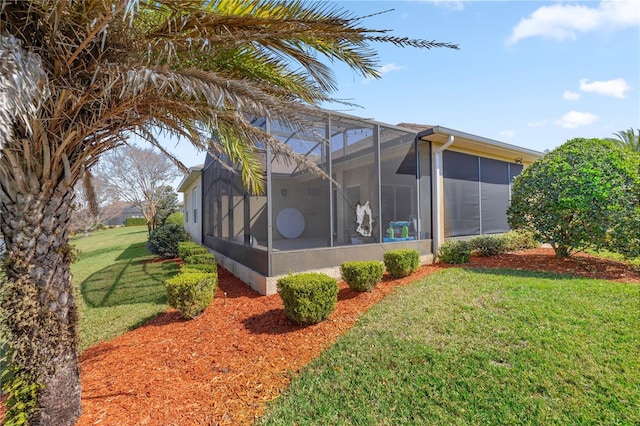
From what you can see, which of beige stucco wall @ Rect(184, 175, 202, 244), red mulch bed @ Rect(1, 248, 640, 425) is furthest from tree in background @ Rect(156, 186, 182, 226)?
red mulch bed @ Rect(1, 248, 640, 425)

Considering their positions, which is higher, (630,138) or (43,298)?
(630,138)

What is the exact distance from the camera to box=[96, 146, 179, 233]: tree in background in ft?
60.6

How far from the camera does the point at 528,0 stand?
17.7ft

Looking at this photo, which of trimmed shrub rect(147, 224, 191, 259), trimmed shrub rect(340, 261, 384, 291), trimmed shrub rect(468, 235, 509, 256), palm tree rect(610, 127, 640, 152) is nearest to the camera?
trimmed shrub rect(340, 261, 384, 291)

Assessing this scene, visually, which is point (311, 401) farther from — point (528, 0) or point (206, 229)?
point (206, 229)

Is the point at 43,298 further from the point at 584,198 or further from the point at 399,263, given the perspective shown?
the point at 584,198

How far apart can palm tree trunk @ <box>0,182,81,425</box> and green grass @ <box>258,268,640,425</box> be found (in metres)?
1.78

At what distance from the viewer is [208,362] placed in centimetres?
343

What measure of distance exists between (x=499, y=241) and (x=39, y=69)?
32.2ft

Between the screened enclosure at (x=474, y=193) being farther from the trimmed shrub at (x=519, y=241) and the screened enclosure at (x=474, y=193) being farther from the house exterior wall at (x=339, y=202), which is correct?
the trimmed shrub at (x=519, y=241)

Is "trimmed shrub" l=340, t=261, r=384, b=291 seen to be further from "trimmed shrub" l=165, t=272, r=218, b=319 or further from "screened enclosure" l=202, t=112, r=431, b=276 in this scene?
"trimmed shrub" l=165, t=272, r=218, b=319

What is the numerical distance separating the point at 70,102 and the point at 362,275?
444 cm

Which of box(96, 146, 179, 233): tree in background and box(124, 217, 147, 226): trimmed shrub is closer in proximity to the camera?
box(96, 146, 179, 233): tree in background

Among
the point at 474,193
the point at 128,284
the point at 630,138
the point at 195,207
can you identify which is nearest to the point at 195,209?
the point at 195,207
